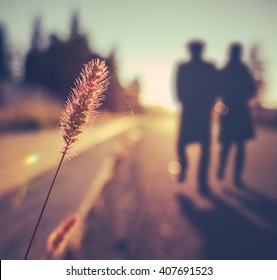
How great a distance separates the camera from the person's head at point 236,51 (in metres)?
6.21

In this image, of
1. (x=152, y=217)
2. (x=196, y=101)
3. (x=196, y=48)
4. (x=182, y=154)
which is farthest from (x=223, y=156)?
(x=152, y=217)

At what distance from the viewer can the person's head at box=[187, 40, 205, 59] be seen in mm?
6055

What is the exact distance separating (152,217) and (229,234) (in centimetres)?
102

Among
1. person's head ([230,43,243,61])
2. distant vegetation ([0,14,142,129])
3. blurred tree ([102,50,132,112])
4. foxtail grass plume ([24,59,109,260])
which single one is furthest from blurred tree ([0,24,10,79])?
foxtail grass plume ([24,59,109,260])

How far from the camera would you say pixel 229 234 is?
4137 millimetres

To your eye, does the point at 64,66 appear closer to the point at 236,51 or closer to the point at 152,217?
the point at 236,51

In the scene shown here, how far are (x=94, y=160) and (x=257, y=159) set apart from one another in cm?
485

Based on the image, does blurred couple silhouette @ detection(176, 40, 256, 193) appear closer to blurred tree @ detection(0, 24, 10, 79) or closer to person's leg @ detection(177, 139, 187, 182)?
person's leg @ detection(177, 139, 187, 182)

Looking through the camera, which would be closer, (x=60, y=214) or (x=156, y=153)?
(x=60, y=214)

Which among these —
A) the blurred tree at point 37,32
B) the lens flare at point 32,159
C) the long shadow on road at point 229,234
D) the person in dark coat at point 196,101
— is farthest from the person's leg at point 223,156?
the blurred tree at point 37,32

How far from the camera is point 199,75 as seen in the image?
235 inches

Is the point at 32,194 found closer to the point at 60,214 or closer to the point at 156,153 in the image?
the point at 60,214
